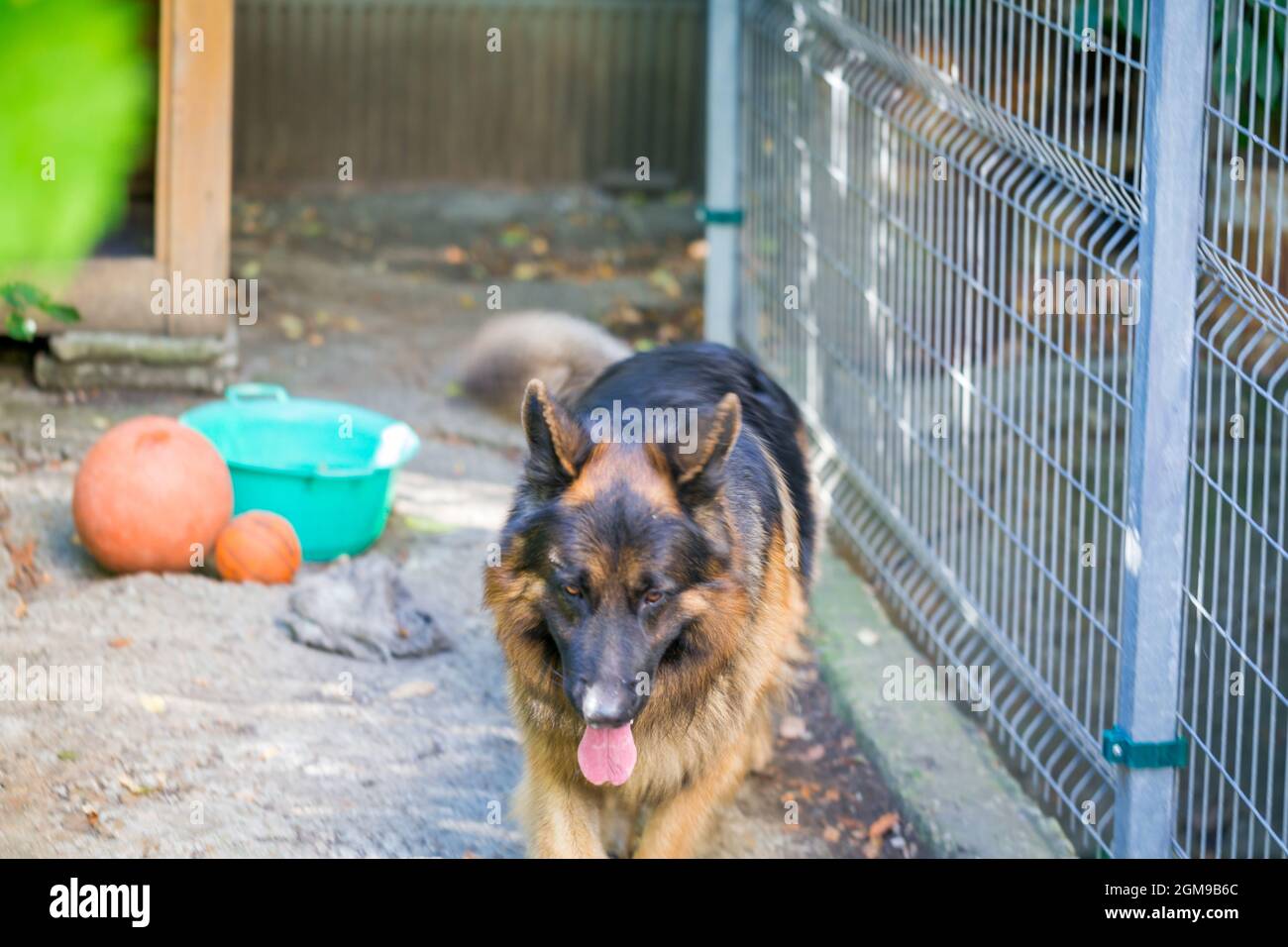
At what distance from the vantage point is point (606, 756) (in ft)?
12.8

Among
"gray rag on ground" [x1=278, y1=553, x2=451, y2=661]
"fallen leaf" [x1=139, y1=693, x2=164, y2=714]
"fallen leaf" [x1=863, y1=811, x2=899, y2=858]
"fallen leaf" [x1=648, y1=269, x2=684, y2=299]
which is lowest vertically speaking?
"fallen leaf" [x1=863, y1=811, x2=899, y2=858]

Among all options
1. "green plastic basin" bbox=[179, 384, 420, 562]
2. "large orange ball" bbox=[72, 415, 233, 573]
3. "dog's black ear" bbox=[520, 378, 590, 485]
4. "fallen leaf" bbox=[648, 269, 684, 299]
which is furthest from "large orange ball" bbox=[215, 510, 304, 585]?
"fallen leaf" bbox=[648, 269, 684, 299]

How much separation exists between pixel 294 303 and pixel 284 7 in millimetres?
3177

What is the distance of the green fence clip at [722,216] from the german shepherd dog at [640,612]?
3.45 m

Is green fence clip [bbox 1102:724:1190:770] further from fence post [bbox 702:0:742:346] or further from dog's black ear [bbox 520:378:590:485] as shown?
fence post [bbox 702:0:742:346]

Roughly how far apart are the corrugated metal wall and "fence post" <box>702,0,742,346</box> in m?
3.43

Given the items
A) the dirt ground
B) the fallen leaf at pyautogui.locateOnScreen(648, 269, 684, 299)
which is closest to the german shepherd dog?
the dirt ground

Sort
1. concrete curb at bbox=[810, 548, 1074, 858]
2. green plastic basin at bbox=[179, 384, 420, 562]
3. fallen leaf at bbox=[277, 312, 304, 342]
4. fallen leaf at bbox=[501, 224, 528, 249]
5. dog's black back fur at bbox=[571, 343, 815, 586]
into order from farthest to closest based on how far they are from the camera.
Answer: fallen leaf at bbox=[501, 224, 528, 249], fallen leaf at bbox=[277, 312, 304, 342], green plastic basin at bbox=[179, 384, 420, 562], concrete curb at bbox=[810, 548, 1074, 858], dog's black back fur at bbox=[571, 343, 815, 586]

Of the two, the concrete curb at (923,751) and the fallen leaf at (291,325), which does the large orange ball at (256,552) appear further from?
the fallen leaf at (291,325)

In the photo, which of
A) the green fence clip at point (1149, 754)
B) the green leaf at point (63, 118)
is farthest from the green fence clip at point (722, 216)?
the green fence clip at point (1149, 754)

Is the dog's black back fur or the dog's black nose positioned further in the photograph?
the dog's black back fur

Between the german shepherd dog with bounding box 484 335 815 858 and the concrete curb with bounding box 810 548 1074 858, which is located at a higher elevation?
the german shepherd dog with bounding box 484 335 815 858

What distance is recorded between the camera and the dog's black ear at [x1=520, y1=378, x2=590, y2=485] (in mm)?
3830

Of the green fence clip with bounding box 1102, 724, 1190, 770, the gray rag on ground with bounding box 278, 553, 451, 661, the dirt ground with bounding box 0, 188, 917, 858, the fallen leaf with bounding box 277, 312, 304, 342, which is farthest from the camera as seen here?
the fallen leaf with bounding box 277, 312, 304, 342
